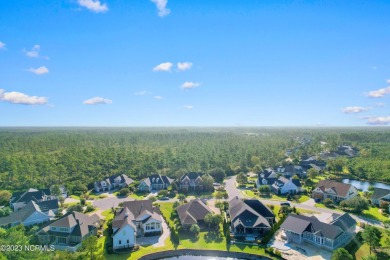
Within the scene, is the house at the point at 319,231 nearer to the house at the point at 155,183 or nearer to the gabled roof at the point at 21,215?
the house at the point at 155,183

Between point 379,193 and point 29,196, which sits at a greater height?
point 379,193

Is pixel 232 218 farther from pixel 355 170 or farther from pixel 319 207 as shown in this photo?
pixel 355 170

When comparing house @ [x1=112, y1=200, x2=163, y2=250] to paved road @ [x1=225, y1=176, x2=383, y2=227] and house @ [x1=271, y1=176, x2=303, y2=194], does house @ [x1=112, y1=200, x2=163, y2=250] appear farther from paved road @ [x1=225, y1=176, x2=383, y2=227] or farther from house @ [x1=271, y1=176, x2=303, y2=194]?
house @ [x1=271, y1=176, x2=303, y2=194]

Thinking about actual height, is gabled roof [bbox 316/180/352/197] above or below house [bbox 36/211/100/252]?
above

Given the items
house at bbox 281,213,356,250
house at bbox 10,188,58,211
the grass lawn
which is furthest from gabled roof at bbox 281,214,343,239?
house at bbox 10,188,58,211

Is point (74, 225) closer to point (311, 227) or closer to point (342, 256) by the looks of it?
point (311, 227)

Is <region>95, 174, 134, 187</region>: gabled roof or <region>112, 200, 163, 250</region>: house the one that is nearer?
<region>112, 200, 163, 250</region>: house

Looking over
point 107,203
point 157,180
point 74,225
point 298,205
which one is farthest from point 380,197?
point 74,225
